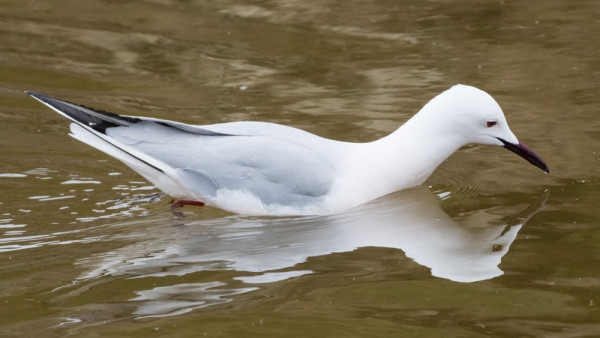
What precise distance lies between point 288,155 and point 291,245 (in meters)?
0.60

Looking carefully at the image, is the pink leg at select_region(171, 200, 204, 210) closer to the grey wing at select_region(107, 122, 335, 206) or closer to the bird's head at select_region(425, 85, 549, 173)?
the grey wing at select_region(107, 122, 335, 206)

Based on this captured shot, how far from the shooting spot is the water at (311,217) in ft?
13.8

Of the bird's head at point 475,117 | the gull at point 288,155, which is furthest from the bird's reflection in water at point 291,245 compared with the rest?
the bird's head at point 475,117

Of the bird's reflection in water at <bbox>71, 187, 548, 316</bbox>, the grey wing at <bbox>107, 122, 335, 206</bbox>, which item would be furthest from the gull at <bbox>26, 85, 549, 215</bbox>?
the bird's reflection in water at <bbox>71, 187, 548, 316</bbox>

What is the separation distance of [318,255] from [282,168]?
2.30 feet

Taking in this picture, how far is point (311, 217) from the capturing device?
5.34m

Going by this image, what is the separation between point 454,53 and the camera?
26.4 feet

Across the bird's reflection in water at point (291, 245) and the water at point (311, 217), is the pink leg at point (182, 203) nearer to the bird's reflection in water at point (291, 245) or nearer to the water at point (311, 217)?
the water at point (311, 217)

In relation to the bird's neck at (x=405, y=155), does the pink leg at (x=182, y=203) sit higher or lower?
Result: lower

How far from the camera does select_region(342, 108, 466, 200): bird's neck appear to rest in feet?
17.9

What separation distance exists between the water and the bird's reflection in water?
0.05 feet

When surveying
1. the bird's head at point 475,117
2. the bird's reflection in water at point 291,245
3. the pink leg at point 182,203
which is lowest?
the bird's reflection in water at point 291,245

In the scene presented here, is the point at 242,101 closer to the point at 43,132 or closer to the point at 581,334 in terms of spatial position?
the point at 43,132

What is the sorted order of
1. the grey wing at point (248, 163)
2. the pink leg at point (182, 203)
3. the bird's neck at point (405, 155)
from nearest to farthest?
the grey wing at point (248, 163)
the bird's neck at point (405, 155)
the pink leg at point (182, 203)
